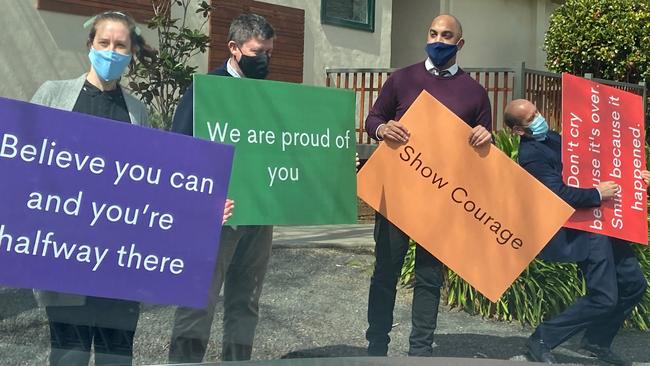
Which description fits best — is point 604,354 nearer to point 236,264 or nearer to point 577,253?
point 577,253

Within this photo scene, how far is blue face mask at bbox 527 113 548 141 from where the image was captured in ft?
16.9

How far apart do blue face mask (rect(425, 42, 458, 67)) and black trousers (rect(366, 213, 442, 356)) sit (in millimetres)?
888

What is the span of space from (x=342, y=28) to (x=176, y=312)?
8.19 meters

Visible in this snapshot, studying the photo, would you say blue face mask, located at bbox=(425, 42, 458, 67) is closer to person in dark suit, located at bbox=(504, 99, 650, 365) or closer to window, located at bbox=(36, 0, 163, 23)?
Result: person in dark suit, located at bbox=(504, 99, 650, 365)

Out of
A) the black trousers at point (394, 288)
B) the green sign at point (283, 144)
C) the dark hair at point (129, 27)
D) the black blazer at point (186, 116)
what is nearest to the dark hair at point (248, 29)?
the green sign at point (283, 144)

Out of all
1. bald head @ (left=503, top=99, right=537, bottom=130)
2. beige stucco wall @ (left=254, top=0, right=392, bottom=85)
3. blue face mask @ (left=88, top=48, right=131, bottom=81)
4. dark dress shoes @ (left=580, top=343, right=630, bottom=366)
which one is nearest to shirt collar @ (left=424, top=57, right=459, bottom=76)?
bald head @ (left=503, top=99, right=537, bottom=130)

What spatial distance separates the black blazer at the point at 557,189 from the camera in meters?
5.04

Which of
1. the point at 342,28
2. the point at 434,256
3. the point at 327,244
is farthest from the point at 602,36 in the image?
the point at 434,256

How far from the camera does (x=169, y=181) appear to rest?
3.68m

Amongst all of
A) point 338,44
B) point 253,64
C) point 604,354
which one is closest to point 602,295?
point 604,354

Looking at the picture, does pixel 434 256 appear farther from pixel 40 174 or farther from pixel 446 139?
pixel 40 174

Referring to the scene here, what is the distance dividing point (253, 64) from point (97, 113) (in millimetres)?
868

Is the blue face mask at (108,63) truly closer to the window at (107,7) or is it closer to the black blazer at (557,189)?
the black blazer at (557,189)

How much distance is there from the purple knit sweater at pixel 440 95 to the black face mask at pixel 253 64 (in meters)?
0.86
